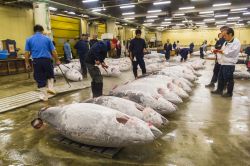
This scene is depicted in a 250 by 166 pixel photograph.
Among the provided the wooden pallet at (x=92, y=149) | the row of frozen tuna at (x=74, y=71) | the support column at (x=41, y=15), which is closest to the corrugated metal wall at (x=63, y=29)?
the support column at (x=41, y=15)

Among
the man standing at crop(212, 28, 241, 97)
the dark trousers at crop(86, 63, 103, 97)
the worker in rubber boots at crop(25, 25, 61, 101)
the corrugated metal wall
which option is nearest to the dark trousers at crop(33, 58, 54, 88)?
the worker in rubber boots at crop(25, 25, 61, 101)

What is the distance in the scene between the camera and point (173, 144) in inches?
106

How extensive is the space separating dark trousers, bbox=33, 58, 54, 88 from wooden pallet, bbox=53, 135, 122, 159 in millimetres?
2139

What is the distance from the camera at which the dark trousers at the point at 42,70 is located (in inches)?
177

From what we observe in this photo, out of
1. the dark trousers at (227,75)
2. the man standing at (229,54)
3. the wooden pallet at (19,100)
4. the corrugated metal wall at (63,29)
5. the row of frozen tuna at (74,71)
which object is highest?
the corrugated metal wall at (63,29)

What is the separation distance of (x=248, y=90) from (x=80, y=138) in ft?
16.6

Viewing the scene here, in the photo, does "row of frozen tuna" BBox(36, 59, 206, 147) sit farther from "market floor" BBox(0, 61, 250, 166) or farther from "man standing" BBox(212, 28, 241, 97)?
"man standing" BBox(212, 28, 241, 97)

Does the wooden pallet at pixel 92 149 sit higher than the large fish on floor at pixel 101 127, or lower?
lower

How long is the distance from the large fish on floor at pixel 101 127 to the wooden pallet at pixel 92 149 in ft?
0.26

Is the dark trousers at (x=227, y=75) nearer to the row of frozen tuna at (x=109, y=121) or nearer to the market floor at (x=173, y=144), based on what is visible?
the market floor at (x=173, y=144)

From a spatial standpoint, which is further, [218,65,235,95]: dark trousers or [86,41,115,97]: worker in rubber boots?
[218,65,235,95]: dark trousers

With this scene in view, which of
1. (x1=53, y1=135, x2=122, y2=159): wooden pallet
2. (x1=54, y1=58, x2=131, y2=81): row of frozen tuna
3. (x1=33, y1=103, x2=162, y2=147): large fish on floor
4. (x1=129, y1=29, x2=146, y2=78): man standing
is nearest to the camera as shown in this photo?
(x1=33, y1=103, x2=162, y2=147): large fish on floor

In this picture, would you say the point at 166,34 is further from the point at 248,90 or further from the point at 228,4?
the point at 248,90

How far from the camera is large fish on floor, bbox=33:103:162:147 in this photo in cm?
226
